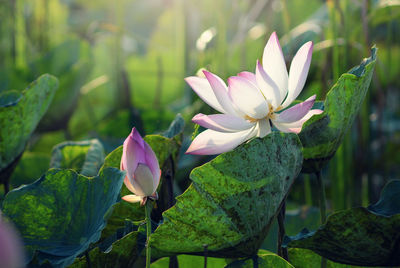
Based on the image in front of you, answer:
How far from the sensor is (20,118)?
1.83 ft

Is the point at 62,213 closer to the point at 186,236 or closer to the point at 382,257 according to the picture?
the point at 186,236

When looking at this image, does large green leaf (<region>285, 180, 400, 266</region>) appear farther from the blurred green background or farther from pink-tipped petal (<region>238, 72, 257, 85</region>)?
the blurred green background

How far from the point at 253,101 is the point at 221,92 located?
26 millimetres

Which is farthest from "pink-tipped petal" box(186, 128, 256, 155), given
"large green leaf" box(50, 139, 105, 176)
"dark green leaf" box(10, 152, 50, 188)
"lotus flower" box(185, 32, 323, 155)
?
"dark green leaf" box(10, 152, 50, 188)

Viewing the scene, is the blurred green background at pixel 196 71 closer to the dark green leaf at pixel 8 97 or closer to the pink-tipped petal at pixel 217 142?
the dark green leaf at pixel 8 97

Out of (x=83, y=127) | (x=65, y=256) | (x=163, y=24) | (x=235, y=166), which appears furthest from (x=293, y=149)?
(x=163, y=24)

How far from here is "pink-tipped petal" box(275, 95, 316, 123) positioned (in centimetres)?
37

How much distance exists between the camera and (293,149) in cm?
37

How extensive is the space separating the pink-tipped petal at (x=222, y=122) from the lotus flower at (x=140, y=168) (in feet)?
0.16

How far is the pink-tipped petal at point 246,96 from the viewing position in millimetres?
371

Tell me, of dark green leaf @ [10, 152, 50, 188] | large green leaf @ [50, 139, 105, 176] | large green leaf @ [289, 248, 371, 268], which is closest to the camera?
large green leaf @ [289, 248, 371, 268]

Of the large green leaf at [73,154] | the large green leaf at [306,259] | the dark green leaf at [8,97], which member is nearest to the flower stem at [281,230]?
the large green leaf at [306,259]

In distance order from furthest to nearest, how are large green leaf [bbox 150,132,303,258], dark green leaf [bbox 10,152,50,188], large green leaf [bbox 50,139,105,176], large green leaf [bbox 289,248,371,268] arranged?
dark green leaf [bbox 10,152,50,188] < large green leaf [bbox 50,139,105,176] < large green leaf [bbox 289,248,371,268] < large green leaf [bbox 150,132,303,258]

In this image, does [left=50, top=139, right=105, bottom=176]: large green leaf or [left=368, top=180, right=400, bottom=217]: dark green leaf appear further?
[left=50, top=139, right=105, bottom=176]: large green leaf
